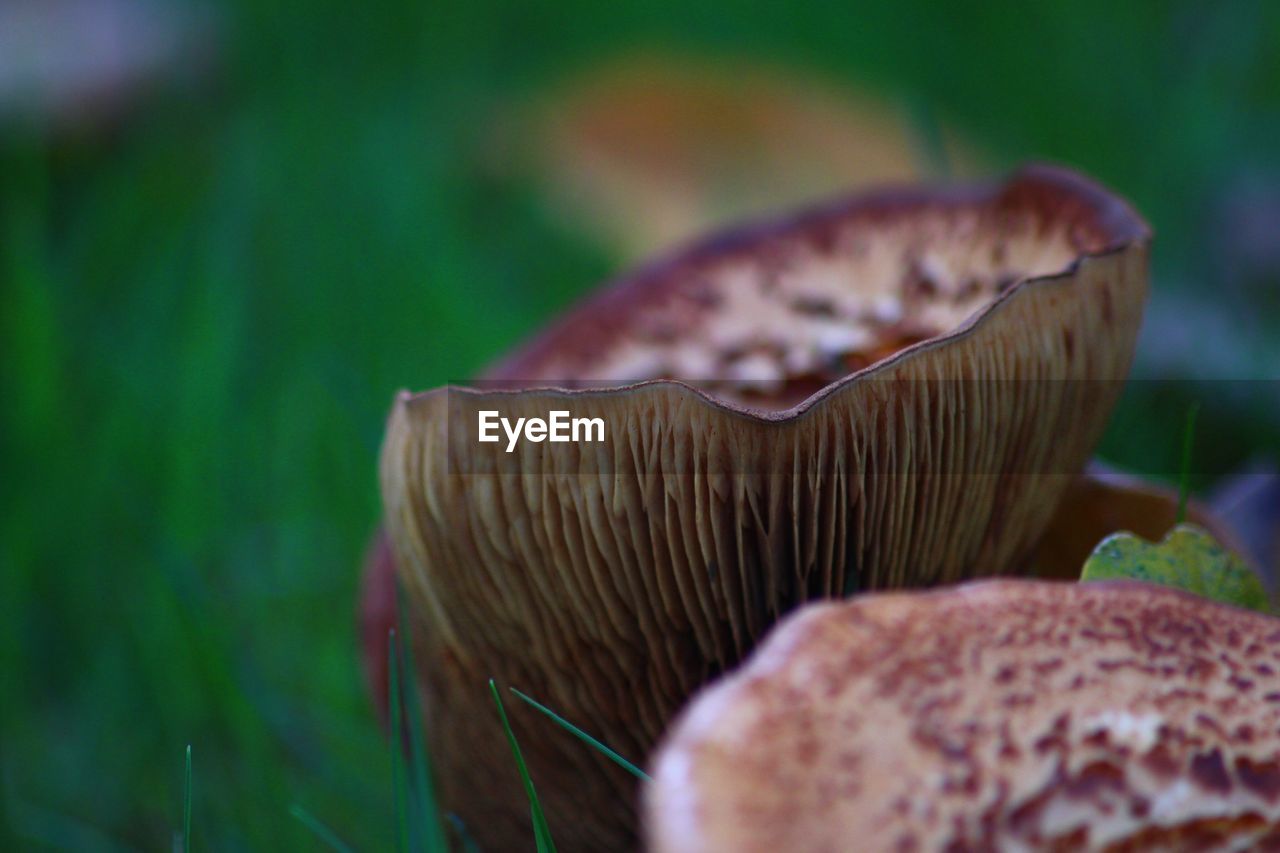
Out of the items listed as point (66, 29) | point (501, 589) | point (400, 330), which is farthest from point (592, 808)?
point (66, 29)

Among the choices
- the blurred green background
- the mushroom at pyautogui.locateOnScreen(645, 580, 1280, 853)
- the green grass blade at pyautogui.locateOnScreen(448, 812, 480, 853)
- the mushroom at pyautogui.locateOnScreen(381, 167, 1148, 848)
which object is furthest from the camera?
the blurred green background

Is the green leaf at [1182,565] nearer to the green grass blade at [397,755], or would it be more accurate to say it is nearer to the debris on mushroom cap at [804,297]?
the debris on mushroom cap at [804,297]

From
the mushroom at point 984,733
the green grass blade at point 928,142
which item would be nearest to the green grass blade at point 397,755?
the mushroom at point 984,733

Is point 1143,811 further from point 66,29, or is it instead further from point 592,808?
point 66,29

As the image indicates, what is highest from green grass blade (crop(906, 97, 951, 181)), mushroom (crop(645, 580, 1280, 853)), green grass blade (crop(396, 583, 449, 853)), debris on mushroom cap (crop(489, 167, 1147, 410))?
green grass blade (crop(906, 97, 951, 181))

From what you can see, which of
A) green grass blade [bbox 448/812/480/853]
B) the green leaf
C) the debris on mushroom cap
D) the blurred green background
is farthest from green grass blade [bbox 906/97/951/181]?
green grass blade [bbox 448/812/480/853]

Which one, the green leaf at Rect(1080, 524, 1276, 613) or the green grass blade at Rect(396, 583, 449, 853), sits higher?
the green leaf at Rect(1080, 524, 1276, 613)

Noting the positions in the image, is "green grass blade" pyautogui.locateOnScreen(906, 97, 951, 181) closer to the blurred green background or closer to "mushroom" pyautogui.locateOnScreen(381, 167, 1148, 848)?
the blurred green background
